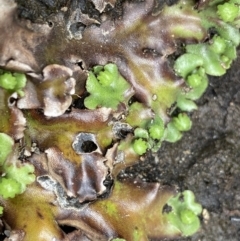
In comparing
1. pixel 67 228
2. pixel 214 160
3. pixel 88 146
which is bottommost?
pixel 67 228

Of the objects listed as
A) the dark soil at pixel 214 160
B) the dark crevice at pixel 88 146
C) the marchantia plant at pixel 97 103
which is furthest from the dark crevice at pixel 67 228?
the dark soil at pixel 214 160

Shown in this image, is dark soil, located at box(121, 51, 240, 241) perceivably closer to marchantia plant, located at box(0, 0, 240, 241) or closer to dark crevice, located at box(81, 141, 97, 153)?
marchantia plant, located at box(0, 0, 240, 241)

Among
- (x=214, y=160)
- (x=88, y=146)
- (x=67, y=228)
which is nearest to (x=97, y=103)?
(x=88, y=146)

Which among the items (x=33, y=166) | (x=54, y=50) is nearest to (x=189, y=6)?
(x=54, y=50)

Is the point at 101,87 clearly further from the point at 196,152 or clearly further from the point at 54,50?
the point at 196,152

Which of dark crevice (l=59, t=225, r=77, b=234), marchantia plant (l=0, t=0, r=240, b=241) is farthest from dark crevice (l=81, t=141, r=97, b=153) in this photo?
dark crevice (l=59, t=225, r=77, b=234)

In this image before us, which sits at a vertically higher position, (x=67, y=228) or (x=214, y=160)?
(x=214, y=160)

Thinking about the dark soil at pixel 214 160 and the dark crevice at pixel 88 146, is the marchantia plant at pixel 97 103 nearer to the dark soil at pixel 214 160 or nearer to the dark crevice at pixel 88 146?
the dark crevice at pixel 88 146

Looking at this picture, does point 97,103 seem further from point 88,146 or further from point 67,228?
point 67,228

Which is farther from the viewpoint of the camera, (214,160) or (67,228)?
(214,160)
